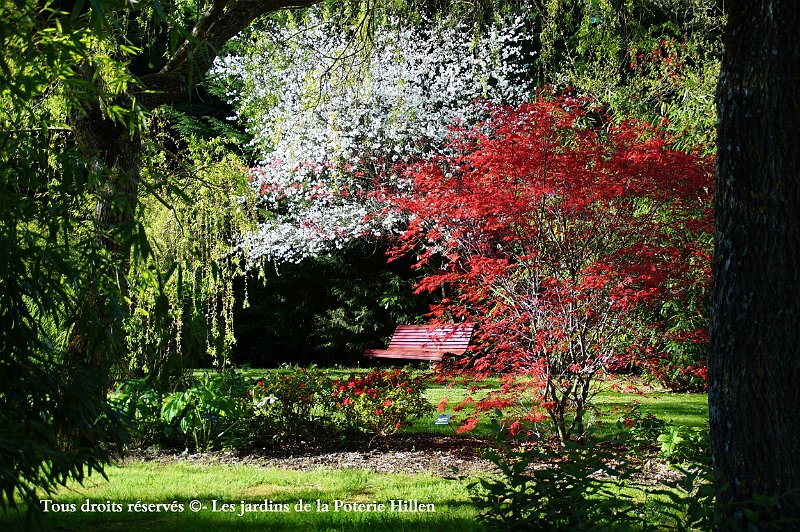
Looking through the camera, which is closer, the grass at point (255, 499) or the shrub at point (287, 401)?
the grass at point (255, 499)

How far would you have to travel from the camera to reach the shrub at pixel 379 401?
6039 mm

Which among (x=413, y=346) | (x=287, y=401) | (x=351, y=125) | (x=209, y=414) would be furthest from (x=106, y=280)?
(x=351, y=125)

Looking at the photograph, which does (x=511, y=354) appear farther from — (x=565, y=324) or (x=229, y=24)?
(x=229, y=24)

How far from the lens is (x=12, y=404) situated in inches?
98.9

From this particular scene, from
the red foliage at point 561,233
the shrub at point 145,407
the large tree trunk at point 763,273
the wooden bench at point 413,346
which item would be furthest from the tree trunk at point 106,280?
the wooden bench at point 413,346

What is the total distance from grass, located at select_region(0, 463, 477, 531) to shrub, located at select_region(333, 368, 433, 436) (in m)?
0.89

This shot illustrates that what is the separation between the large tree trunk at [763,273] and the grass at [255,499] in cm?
138

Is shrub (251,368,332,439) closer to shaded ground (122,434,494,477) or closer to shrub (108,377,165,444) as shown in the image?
shaded ground (122,434,494,477)

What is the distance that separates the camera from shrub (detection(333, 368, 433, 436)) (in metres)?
6.04

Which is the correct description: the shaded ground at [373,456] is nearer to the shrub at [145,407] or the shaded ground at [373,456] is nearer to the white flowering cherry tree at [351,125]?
the shrub at [145,407]

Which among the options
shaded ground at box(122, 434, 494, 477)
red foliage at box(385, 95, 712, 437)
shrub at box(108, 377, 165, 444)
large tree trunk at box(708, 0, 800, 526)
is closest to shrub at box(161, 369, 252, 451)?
shrub at box(108, 377, 165, 444)

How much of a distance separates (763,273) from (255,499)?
2955 millimetres

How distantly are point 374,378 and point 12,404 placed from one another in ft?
12.8

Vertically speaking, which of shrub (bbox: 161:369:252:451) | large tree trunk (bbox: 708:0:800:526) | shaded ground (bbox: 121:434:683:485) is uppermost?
large tree trunk (bbox: 708:0:800:526)
